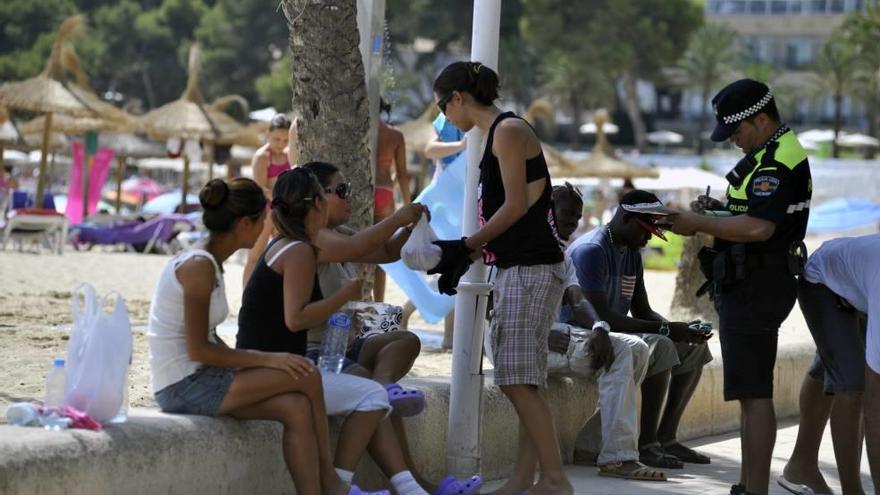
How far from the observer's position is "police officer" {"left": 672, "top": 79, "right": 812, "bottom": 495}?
19.0 ft

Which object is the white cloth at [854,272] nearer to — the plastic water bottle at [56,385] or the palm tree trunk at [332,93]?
the palm tree trunk at [332,93]

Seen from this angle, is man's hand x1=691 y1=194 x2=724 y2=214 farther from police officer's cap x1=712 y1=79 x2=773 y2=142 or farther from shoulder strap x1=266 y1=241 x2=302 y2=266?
shoulder strap x1=266 y1=241 x2=302 y2=266

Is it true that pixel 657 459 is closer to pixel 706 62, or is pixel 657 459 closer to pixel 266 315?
pixel 266 315

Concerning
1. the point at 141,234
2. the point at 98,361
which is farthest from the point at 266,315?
the point at 141,234

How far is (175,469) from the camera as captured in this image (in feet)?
15.8

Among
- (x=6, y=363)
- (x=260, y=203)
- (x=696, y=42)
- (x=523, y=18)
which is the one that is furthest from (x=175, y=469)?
(x=696, y=42)

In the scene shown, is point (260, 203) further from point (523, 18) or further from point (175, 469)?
point (523, 18)

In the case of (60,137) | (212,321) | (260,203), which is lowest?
(212,321)

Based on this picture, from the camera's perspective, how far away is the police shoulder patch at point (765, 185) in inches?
226

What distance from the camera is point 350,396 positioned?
5.25 m

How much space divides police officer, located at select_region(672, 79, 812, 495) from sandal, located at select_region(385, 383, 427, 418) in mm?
1249

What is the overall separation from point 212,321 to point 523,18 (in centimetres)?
6982

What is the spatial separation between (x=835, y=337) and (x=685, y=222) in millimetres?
853

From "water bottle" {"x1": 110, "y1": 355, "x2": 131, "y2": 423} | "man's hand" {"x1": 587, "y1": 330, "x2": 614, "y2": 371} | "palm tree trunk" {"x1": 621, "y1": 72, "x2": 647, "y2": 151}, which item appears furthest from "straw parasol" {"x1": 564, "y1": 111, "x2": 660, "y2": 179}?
"palm tree trunk" {"x1": 621, "y1": 72, "x2": 647, "y2": 151}
